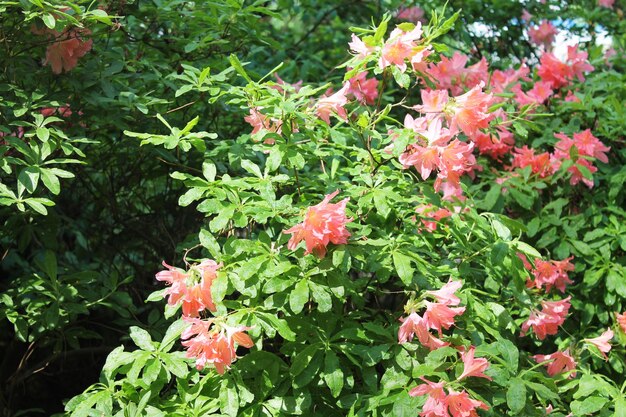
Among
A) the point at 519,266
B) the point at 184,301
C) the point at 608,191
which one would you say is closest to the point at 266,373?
the point at 184,301

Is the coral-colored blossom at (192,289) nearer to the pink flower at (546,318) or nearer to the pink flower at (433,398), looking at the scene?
the pink flower at (433,398)

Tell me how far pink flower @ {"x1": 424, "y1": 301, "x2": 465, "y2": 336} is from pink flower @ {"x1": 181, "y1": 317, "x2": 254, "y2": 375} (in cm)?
42

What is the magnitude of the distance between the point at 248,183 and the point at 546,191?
1.59 m

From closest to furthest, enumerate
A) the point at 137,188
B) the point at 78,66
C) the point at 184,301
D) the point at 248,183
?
the point at 184,301, the point at 248,183, the point at 78,66, the point at 137,188

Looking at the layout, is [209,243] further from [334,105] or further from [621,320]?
[621,320]

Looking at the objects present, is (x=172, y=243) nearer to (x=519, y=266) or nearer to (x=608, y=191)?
Answer: (x=519, y=266)

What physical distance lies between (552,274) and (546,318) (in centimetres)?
31

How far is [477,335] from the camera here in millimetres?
2191

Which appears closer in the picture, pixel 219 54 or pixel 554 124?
pixel 219 54

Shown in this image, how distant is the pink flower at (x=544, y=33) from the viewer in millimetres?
4227

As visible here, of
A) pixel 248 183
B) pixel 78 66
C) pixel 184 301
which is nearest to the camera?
pixel 184 301

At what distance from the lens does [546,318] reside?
2.53 metres

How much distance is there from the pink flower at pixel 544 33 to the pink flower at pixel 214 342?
9.48ft

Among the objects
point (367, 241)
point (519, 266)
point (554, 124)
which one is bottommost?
point (554, 124)
